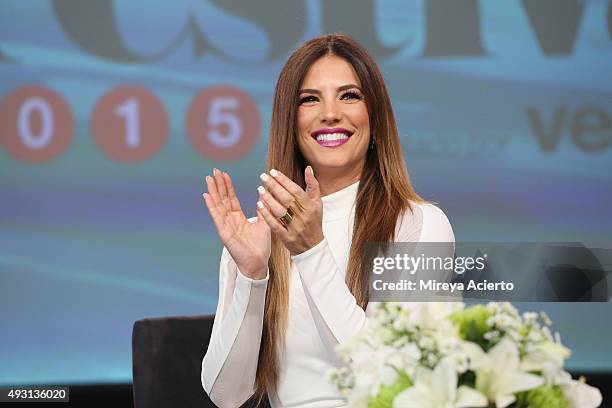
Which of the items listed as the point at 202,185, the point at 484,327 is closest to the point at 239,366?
the point at 484,327

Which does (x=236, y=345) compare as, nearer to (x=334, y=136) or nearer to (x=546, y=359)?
(x=334, y=136)

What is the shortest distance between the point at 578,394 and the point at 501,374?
12 centimetres

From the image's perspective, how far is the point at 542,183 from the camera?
4.08 m

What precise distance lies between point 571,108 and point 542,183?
1.09 feet

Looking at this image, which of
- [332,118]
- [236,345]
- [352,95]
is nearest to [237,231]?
[236,345]

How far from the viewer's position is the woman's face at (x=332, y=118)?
2.29 m

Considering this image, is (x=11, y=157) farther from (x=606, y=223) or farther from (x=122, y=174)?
(x=606, y=223)

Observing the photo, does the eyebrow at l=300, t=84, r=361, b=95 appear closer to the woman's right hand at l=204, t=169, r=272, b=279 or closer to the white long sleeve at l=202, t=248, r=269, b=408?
the woman's right hand at l=204, t=169, r=272, b=279

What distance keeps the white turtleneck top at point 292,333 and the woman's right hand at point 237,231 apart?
3 centimetres

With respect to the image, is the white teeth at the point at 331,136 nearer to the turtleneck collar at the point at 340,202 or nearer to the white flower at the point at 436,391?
the turtleneck collar at the point at 340,202

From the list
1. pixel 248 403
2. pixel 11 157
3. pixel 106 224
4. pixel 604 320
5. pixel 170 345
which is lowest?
pixel 248 403

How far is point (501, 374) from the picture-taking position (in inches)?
44.1

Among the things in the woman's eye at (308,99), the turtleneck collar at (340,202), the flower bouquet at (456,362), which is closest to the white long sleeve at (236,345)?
the turtleneck collar at (340,202)

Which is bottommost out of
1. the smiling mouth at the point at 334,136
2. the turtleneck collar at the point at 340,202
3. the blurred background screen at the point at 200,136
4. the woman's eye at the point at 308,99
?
the turtleneck collar at the point at 340,202
